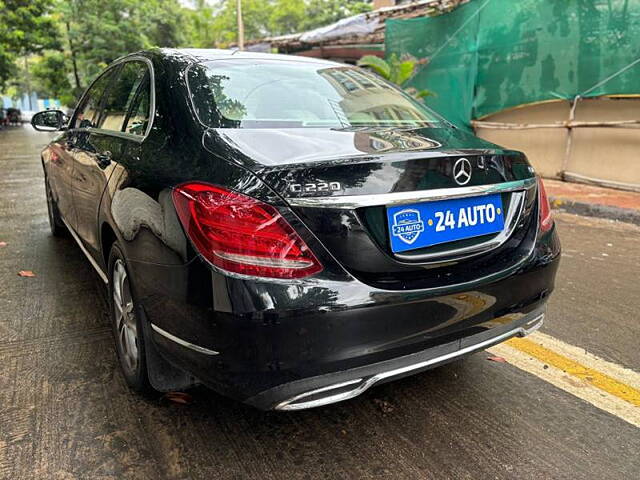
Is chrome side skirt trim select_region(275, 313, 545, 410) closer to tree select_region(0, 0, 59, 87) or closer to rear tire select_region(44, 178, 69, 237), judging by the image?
rear tire select_region(44, 178, 69, 237)

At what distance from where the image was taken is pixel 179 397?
2.26m

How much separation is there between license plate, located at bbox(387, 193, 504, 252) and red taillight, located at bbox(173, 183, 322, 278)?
0.96 feet

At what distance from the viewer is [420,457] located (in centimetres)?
189

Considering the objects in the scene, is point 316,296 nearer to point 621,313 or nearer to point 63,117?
point 621,313

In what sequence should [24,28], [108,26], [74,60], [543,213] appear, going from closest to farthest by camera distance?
[543,213] → [24,28] → [108,26] → [74,60]

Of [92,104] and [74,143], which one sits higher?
[92,104]

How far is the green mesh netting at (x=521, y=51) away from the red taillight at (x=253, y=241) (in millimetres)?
6979

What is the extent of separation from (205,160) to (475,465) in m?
1.40

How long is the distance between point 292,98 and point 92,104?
1.77 meters

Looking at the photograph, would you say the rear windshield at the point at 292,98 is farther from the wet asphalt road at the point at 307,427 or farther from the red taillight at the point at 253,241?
the wet asphalt road at the point at 307,427

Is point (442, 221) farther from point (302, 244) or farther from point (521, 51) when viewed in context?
point (521, 51)

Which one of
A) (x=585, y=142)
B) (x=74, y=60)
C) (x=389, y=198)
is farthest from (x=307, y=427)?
(x=74, y=60)

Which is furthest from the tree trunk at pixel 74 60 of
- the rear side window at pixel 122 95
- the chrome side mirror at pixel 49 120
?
the rear side window at pixel 122 95

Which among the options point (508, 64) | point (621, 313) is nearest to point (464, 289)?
point (621, 313)
